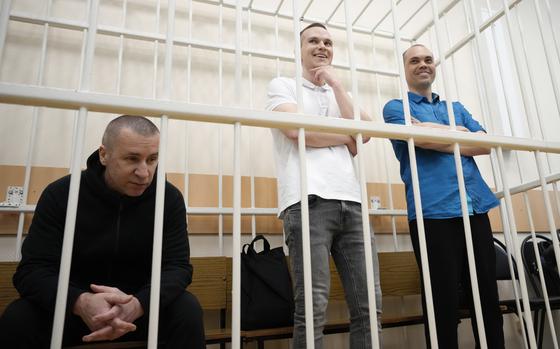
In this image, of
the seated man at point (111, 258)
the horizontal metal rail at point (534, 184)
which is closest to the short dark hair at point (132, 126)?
the seated man at point (111, 258)

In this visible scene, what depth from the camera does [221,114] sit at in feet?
2.83

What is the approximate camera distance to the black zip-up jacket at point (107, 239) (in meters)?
1.13

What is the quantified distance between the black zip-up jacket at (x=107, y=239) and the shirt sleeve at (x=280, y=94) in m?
0.46

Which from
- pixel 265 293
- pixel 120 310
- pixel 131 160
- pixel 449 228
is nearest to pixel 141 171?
pixel 131 160

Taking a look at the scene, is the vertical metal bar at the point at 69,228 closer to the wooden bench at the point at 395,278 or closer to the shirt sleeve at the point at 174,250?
the shirt sleeve at the point at 174,250

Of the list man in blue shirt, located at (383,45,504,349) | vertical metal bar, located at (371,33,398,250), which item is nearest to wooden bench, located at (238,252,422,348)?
vertical metal bar, located at (371,33,398,250)

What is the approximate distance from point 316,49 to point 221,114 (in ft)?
2.66

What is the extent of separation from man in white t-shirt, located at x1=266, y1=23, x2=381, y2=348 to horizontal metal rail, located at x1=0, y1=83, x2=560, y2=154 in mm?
285

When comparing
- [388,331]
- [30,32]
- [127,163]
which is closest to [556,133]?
[388,331]

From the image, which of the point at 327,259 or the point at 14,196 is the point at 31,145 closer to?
the point at 14,196

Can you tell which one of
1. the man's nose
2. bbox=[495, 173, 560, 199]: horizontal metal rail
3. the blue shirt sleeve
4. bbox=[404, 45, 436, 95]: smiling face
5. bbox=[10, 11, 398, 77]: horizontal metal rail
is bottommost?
the man's nose

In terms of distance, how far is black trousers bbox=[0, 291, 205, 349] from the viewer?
100 centimetres

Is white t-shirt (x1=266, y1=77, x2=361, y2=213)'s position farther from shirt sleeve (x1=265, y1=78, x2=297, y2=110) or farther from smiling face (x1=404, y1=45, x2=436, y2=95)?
smiling face (x1=404, y1=45, x2=436, y2=95)

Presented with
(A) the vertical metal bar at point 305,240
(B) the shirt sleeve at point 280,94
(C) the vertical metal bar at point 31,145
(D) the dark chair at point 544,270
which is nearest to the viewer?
(A) the vertical metal bar at point 305,240
